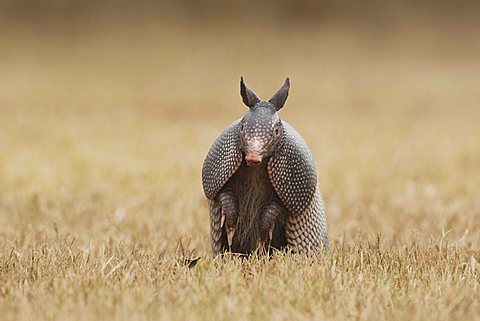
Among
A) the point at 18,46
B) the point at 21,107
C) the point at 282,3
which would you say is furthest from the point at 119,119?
the point at 282,3

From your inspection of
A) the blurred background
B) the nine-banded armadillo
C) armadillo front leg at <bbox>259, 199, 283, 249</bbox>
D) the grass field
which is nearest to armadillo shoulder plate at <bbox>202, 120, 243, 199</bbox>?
the nine-banded armadillo

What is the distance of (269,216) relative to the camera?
414cm

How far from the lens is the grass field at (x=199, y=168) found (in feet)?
11.5

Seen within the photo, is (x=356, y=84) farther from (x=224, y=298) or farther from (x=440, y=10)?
(x=224, y=298)

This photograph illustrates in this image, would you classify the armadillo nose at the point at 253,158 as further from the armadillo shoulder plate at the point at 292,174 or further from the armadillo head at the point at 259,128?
the armadillo shoulder plate at the point at 292,174

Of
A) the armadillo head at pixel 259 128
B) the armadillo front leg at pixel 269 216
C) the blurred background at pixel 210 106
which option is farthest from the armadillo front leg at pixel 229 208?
the blurred background at pixel 210 106

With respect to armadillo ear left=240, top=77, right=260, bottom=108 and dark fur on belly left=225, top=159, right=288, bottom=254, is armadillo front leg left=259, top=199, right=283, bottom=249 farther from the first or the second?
armadillo ear left=240, top=77, right=260, bottom=108

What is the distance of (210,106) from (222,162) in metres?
13.5

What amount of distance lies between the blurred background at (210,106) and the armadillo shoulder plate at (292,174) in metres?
1.33

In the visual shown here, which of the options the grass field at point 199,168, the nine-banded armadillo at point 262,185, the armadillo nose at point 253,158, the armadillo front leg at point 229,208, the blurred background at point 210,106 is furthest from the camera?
the blurred background at point 210,106

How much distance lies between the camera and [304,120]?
15078 millimetres

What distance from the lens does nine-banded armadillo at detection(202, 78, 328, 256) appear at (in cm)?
401

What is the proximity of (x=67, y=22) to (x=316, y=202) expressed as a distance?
68.8 feet

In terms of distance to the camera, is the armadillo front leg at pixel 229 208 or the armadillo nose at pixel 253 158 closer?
the armadillo nose at pixel 253 158
